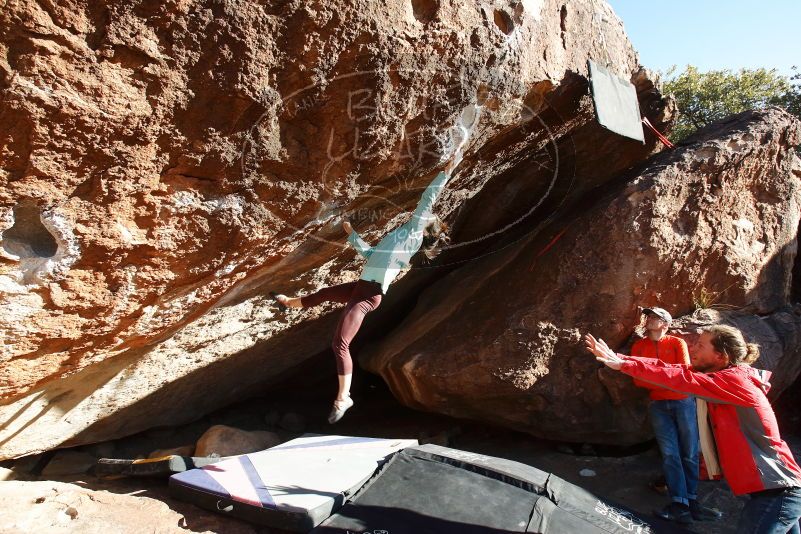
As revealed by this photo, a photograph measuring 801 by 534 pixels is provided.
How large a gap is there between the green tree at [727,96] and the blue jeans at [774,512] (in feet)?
36.7

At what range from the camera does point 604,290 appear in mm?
4504

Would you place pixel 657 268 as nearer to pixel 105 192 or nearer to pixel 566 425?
pixel 566 425

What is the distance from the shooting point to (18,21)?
2229 millimetres

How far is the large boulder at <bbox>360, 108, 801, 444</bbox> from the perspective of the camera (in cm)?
449

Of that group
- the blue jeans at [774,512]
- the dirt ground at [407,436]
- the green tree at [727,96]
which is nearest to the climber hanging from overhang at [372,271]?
the dirt ground at [407,436]

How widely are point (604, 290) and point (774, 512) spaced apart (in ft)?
6.92

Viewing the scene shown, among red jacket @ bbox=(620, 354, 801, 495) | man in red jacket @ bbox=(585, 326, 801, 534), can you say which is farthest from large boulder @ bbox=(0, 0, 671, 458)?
red jacket @ bbox=(620, 354, 801, 495)

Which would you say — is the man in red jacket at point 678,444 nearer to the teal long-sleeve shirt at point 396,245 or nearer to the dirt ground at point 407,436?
the dirt ground at point 407,436

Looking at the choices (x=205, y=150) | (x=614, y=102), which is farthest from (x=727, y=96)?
(x=205, y=150)

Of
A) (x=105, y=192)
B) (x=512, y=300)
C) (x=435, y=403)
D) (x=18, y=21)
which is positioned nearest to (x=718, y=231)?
(x=512, y=300)

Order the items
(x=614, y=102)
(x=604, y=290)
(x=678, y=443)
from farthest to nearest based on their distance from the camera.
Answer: (x=604, y=290) → (x=614, y=102) → (x=678, y=443)

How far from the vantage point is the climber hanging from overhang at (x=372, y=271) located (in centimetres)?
368

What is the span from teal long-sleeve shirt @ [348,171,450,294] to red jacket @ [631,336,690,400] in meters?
1.80

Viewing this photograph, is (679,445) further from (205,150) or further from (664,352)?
(205,150)
